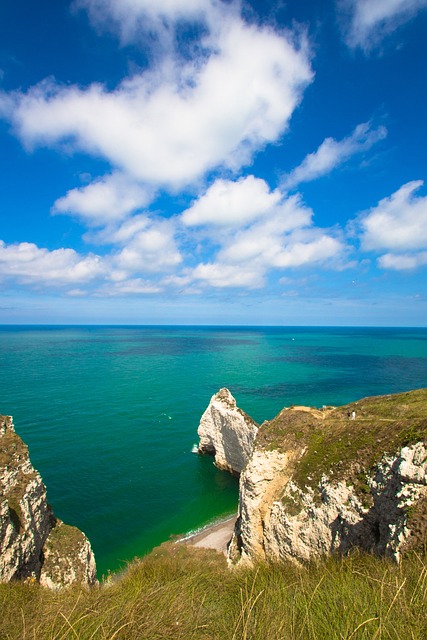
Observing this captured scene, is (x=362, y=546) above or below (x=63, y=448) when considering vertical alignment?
above

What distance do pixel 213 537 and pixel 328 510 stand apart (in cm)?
1477

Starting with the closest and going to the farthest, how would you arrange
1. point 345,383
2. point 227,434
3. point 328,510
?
point 328,510, point 227,434, point 345,383

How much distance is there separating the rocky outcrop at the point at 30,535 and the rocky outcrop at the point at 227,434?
18359mm

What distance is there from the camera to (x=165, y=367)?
95375mm

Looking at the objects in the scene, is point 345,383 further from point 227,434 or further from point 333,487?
point 333,487

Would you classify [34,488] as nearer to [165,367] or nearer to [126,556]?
[126,556]

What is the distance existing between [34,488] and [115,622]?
47.0 ft

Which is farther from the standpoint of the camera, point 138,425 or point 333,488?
point 138,425

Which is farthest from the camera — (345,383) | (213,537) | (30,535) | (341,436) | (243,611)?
(345,383)

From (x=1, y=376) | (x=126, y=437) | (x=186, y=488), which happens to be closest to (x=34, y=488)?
(x=186, y=488)

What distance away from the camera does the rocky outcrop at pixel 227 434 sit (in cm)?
3281

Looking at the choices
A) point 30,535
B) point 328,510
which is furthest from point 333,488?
point 30,535

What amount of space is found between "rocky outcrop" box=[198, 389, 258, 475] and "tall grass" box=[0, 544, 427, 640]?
25178 mm

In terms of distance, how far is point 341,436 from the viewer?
1698 centimetres
